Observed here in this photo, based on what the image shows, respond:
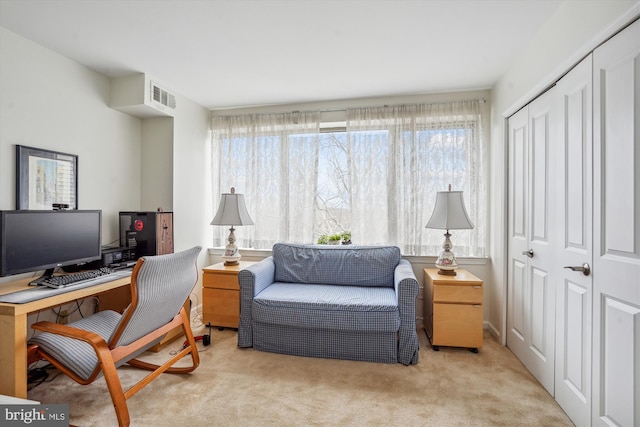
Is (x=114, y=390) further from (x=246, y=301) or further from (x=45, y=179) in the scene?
(x=45, y=179)

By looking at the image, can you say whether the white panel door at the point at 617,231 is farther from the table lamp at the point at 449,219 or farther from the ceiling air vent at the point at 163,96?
the ceiling air vent at the point at 163,96

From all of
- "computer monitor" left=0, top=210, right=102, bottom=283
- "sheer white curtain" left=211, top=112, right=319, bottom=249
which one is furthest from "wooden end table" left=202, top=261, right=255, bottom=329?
"computer monitor" left=0, top=210, right=102, bottom=283

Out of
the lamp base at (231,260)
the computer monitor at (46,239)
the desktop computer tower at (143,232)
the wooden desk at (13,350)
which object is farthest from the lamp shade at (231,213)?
the wooden desk at (13,350)

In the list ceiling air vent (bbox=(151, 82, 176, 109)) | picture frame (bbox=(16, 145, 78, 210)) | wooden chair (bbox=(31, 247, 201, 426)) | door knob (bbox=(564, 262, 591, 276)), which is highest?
ceiling air vent (bbox=(151, 82, 176, 109))

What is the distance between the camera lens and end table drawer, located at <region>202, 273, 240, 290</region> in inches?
117

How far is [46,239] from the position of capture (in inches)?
82.3

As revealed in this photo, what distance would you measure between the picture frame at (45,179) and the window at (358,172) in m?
1.46

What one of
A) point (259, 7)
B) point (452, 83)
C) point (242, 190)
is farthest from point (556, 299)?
point (242, 190)

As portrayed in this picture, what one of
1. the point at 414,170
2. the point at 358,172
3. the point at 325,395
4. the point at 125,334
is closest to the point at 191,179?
the point at 358,172

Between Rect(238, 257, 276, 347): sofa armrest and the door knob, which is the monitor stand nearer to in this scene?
Rect(238, 257, 276, 347): sofa armrest

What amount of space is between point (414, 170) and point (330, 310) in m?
1.77

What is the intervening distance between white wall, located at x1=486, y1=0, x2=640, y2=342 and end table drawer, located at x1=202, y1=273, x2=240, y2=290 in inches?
102

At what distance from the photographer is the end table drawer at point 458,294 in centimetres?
255

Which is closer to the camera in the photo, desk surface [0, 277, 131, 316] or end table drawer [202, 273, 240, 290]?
desk surface [0, 277, 131, 316]
